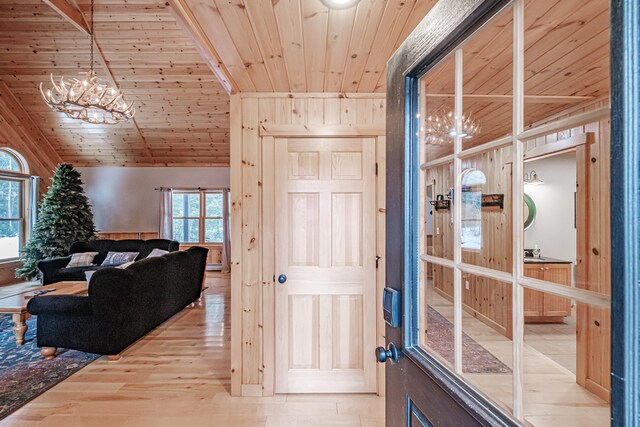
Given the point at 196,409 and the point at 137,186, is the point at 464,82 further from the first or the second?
the point at 137,186

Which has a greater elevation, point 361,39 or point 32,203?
point 361,39

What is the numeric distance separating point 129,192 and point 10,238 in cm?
255

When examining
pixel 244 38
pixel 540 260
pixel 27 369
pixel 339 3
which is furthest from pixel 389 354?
pixel 27 369

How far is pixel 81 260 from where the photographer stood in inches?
242

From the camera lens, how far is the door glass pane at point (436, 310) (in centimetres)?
96

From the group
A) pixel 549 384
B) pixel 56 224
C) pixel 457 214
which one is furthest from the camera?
pixel 56 224

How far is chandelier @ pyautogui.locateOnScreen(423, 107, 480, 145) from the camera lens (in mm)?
891

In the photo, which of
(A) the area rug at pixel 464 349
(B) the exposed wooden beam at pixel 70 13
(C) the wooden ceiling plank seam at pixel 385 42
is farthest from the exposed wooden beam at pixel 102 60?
(A) the area rug at pixel 464 349

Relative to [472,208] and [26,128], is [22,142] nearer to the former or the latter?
[26,128]

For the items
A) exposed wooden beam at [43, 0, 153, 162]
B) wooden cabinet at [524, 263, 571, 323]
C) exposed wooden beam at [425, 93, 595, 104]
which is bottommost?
wooden cabinet at [524, 263, 571, 323]

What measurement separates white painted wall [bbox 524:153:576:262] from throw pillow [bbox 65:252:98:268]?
23.9 ft

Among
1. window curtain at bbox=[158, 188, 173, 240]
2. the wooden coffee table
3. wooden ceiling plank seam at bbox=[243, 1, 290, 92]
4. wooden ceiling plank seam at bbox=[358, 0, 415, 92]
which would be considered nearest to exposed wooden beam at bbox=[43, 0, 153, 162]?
window curtain at bbox=[158, 188, 173, 240]

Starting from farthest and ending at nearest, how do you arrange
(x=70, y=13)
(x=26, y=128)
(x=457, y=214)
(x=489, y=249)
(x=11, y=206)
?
(x=11, y=206) → (x=26, y=128) → (x=70, y=13) → (x=457, y=214) → (x=489, y=249)

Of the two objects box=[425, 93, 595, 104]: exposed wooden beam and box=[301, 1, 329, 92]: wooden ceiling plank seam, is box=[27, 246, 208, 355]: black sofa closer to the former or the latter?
box=[301, 1, 329, 92]: wooden ceiling plank seam
